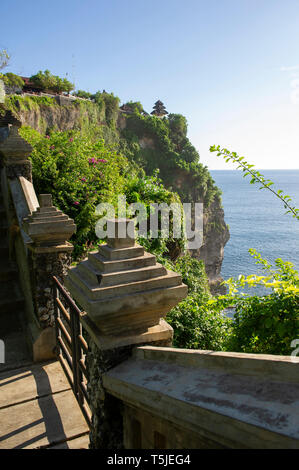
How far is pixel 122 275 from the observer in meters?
1.89

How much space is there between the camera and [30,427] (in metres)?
2.95

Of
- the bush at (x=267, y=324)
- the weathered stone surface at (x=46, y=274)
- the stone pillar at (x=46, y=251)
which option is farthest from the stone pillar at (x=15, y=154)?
the bush at (x=267, y=324)

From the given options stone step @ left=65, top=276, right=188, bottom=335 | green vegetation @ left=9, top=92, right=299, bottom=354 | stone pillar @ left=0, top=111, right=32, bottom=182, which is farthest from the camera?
stone pillar @ left=0, top=111, right=32, bottom=182

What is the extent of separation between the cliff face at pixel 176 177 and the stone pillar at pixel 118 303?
39624mm

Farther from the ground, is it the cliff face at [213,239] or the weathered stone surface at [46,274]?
the weathered stone surface at [46,274]

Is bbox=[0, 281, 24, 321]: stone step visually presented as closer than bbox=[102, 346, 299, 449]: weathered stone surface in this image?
No

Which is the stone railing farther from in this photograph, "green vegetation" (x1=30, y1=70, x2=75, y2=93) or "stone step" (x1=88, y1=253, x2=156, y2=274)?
"green vegetation" (x1=30, y1=70, x2=75, y2=93)

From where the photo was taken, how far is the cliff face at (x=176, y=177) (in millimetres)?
40562

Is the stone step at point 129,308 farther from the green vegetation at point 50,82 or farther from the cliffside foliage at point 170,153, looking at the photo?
the cliffside foliage at point 170,153

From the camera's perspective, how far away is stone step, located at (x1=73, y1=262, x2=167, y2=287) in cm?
186

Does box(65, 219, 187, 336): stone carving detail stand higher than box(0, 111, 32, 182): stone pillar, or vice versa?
box(0, 111, 32, 182): stone pillar

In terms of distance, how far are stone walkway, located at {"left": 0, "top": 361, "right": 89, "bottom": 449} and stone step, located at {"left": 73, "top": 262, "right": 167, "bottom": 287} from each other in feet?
5.52

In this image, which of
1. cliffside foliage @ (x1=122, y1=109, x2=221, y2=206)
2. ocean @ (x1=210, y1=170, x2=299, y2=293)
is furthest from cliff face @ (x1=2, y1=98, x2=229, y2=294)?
ocean @ (x1=210, y1=170, x2=299, y2=293)
